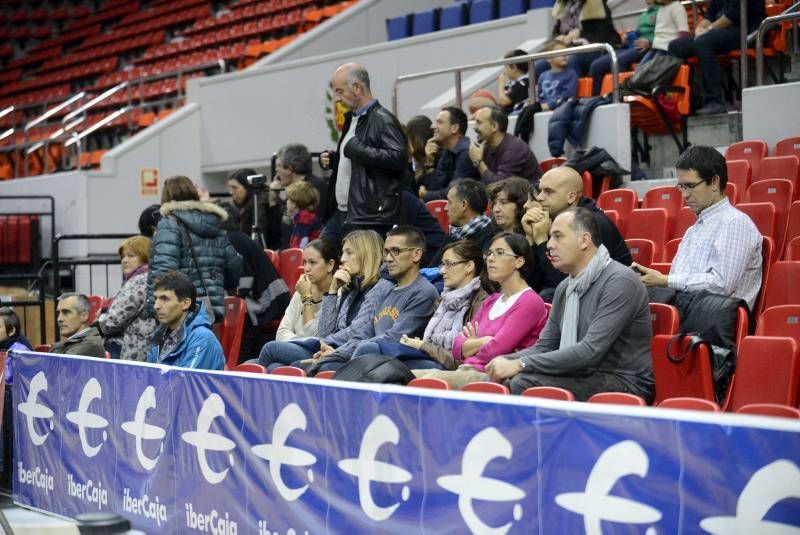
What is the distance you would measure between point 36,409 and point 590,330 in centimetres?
327

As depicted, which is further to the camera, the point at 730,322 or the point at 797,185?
the point at 797,185

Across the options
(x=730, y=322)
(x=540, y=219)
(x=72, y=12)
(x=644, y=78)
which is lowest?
(x=730, y=322)

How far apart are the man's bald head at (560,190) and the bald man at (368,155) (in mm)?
1334

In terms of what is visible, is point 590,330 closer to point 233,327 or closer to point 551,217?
point 551,217

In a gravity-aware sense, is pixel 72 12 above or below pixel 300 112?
above

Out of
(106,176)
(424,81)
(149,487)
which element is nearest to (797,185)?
(149,487)

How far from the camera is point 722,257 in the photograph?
5918 mm

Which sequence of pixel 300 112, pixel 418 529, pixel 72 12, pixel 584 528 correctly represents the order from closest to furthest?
1. pixel 584 528
2. pixel 418 529
3. pixel 300 112
4. pixel 72 12

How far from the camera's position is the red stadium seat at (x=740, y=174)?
759cm

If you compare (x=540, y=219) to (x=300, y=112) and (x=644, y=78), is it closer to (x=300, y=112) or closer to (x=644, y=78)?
(x=644, y=78)

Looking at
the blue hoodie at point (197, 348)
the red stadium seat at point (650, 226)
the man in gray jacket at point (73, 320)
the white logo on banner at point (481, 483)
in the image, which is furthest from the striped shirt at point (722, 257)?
the man in gray jacket at point (73, 320)

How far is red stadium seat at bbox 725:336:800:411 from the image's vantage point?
16.4ft

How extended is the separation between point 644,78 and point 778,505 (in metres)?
6.39

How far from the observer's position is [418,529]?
4.20 meters
